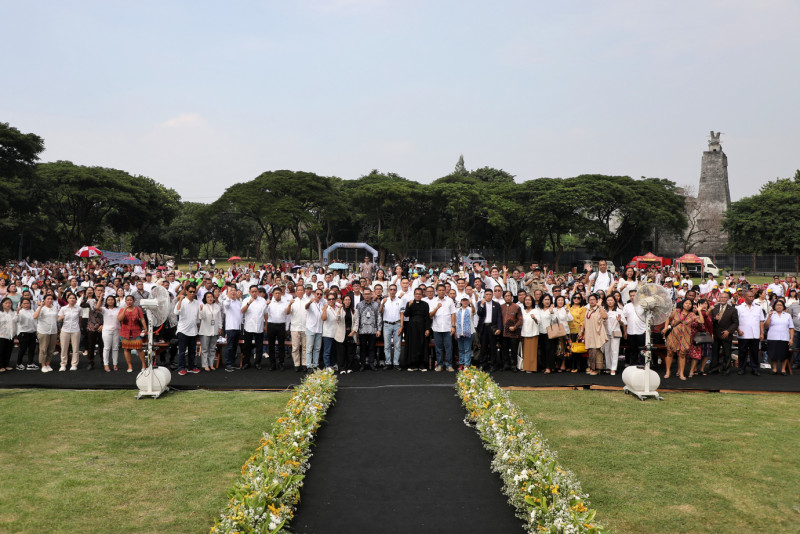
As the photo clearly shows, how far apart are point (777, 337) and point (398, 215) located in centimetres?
3735

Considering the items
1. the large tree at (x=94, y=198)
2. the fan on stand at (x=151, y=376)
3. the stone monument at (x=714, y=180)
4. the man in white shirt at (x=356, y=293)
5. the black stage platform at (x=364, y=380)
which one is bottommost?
the black stage platform at (x=364, y=380)

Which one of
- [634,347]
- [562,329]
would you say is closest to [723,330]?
[634,347]

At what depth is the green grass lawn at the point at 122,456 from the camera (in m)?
5.16

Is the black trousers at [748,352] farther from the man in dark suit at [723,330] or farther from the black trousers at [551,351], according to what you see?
the black trousers at [551,351]

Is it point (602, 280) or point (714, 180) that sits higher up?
point (714, 180)

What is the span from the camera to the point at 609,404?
352 inches

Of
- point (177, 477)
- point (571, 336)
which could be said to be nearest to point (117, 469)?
point (177, 477)

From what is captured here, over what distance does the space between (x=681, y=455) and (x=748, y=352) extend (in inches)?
238

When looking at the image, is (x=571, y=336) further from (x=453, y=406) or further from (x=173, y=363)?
(x=173, y=363)

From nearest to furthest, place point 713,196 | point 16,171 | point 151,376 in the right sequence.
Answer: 1. point 151,376
2. point 16,171
3. point 713,196

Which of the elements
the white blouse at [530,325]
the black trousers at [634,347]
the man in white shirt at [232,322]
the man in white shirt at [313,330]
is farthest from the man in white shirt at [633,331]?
the man in white shirt at [232,322]

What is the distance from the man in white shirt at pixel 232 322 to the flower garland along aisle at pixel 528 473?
5389 mm

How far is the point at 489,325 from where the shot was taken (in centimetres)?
1162

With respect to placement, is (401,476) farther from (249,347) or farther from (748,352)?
(748,352)
